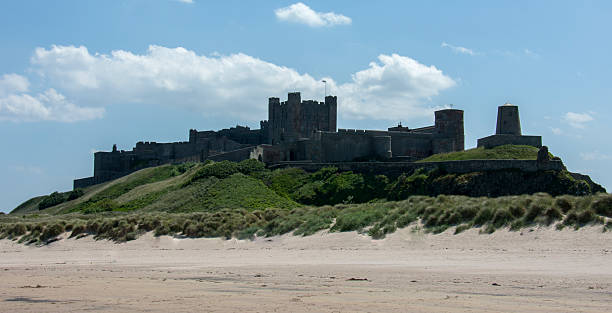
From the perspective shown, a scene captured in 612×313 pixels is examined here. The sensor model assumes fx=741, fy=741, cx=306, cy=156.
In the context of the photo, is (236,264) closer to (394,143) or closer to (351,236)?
(351,236)

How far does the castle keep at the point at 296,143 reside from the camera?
51406 mm

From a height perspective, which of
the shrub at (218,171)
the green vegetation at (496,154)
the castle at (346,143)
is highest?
the castle at (346,143)

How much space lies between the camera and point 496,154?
4516 cm

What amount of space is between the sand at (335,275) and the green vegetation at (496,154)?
22.8 m

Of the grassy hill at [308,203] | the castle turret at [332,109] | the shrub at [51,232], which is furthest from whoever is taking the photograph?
the castle turret at [332,109]

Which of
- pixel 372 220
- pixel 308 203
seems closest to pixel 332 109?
pixel 308 203

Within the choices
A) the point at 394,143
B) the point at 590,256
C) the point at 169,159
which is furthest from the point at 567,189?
the point at 169,159

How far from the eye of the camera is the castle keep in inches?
2024

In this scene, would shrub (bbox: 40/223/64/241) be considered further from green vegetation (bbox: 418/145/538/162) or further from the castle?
green vegetation (bbox: 418/145/538/162)

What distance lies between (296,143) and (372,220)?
31.4m

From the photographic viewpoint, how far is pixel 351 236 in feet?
75.3

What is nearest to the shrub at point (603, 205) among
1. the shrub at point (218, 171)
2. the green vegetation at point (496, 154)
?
the green vegetation at point (496, 154)

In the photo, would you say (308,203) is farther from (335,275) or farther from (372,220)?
(335,275)

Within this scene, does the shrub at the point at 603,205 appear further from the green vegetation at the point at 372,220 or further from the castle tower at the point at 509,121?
the castle tower at the point at 509,121
